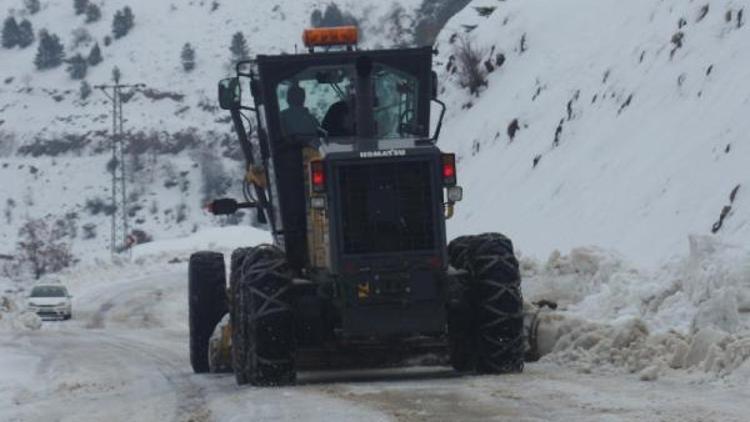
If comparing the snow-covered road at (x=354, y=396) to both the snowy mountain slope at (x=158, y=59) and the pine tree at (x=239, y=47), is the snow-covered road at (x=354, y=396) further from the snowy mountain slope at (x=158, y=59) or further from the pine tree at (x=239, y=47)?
the pine tree at (x=239, y=47)

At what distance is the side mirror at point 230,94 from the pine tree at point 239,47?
504ft

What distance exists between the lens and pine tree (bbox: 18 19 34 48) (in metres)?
182

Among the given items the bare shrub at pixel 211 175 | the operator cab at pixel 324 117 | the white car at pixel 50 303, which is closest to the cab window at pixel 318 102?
the operator cab at pixel 324 117

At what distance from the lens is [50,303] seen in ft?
138

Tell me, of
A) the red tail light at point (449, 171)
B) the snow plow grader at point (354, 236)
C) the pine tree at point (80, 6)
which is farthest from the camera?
the pine tree at point (80, 6)

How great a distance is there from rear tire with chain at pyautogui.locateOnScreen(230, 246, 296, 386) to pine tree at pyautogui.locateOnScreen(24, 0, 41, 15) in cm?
18645

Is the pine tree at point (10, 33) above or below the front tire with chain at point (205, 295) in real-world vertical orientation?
above

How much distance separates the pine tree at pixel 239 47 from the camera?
16638 centimetres

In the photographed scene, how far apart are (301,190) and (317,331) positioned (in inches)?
64.2

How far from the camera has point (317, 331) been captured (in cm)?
1216

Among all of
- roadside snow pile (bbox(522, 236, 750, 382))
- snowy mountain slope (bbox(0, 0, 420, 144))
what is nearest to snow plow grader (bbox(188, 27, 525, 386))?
roadside snow pile (bbox(522, 236, 750, 382))

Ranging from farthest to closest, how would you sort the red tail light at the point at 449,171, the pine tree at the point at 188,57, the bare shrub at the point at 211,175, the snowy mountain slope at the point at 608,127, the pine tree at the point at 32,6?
the pine tree at the point at 32,6 → the pine tree at the point at 188,57 → the bare shrub at the point at 211,175 → the snowy mountain slope at the point at 608,127 → the red tail light at the point at 449,171

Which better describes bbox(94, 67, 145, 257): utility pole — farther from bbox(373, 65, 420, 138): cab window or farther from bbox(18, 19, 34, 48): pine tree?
bbox(373, 65, 420, 138): cab window

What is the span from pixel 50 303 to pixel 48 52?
14186cm
